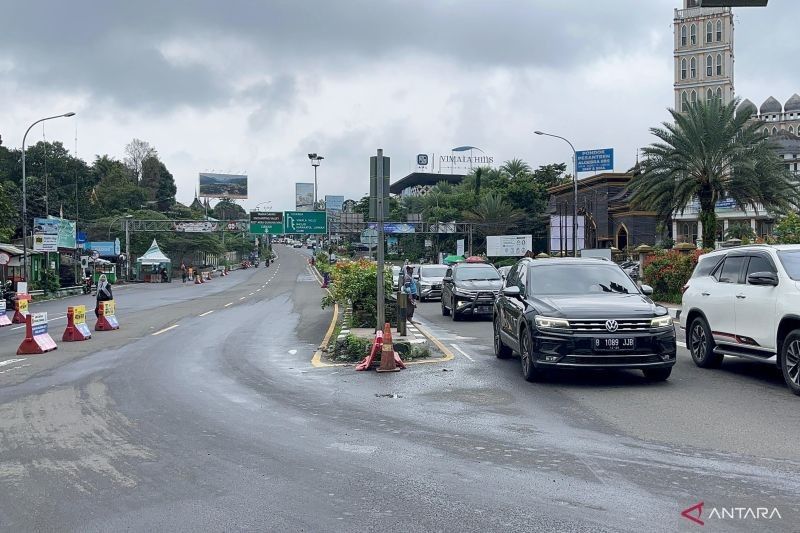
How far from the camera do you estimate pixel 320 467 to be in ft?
21.1

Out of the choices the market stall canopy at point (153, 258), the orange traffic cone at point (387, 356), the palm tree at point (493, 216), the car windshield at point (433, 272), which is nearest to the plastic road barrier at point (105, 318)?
the orange traffic cone at point (387, 356)

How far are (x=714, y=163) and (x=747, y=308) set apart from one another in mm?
24194

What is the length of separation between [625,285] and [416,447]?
17.9ft

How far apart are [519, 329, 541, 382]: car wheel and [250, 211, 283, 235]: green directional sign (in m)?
59.2

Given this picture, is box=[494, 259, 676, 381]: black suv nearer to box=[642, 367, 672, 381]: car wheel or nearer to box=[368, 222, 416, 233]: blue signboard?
box=[642, 367, 672, 381]: car wheel

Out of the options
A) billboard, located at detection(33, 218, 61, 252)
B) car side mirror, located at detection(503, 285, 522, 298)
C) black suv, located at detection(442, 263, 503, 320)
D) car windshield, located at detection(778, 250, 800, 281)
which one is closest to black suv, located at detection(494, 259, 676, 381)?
car side mirror, located at detection(503, 285, 522, 298)

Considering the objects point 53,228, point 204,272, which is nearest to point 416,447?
point 53,228

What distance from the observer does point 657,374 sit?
10.3m

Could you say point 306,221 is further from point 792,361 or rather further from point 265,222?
point 792,361

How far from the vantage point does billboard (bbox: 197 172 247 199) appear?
130 meters

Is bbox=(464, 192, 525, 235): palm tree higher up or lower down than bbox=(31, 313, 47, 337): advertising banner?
higher up

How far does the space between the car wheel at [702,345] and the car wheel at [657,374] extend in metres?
1.40

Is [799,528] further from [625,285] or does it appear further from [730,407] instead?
[625,285]

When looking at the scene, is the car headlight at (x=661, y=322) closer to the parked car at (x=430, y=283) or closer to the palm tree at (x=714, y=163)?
the parked car at (x=430, y=283)
